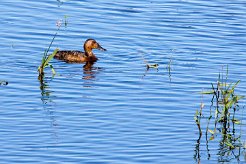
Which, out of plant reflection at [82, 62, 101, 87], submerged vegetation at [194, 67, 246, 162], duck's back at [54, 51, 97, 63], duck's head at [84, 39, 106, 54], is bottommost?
submerged vegetation at [194, 67, 246, 162]

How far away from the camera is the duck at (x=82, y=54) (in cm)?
1875

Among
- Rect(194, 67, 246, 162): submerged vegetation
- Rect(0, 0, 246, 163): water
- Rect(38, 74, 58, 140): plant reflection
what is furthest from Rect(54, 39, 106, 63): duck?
Rect(194, 67, 246, 162): submerged vegetation

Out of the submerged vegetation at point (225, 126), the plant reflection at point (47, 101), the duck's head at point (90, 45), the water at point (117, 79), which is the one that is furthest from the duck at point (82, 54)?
the submerged vegetation at point (225, 126)

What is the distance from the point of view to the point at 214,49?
62.8 feet

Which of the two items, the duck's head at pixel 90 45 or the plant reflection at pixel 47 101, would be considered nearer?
the plant reflection at pixel 47 101

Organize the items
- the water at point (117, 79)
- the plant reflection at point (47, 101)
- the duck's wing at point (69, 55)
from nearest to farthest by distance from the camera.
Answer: the water at point (117, 79) → the plant reflection at point (47, 101) → the duck's wing at point (69, 55)

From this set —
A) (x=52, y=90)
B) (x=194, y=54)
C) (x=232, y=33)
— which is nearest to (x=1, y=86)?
(x=52, y=90)

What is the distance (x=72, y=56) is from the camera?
18875 millimetres

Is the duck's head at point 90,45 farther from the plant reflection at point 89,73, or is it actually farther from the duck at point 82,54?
the plant reflection at point 89,73

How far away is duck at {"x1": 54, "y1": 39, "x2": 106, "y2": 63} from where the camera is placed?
18.8 m

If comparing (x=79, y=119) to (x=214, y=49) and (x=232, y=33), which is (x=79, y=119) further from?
Answer: (x=232, y=33)

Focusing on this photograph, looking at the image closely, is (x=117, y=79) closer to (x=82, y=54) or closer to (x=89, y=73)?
(x=89, y=73)

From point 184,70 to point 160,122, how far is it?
3912 mm

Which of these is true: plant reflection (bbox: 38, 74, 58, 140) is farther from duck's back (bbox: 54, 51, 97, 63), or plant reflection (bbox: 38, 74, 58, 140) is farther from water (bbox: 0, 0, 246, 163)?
duck's back (bbox: 54, 51, 97, 63)
